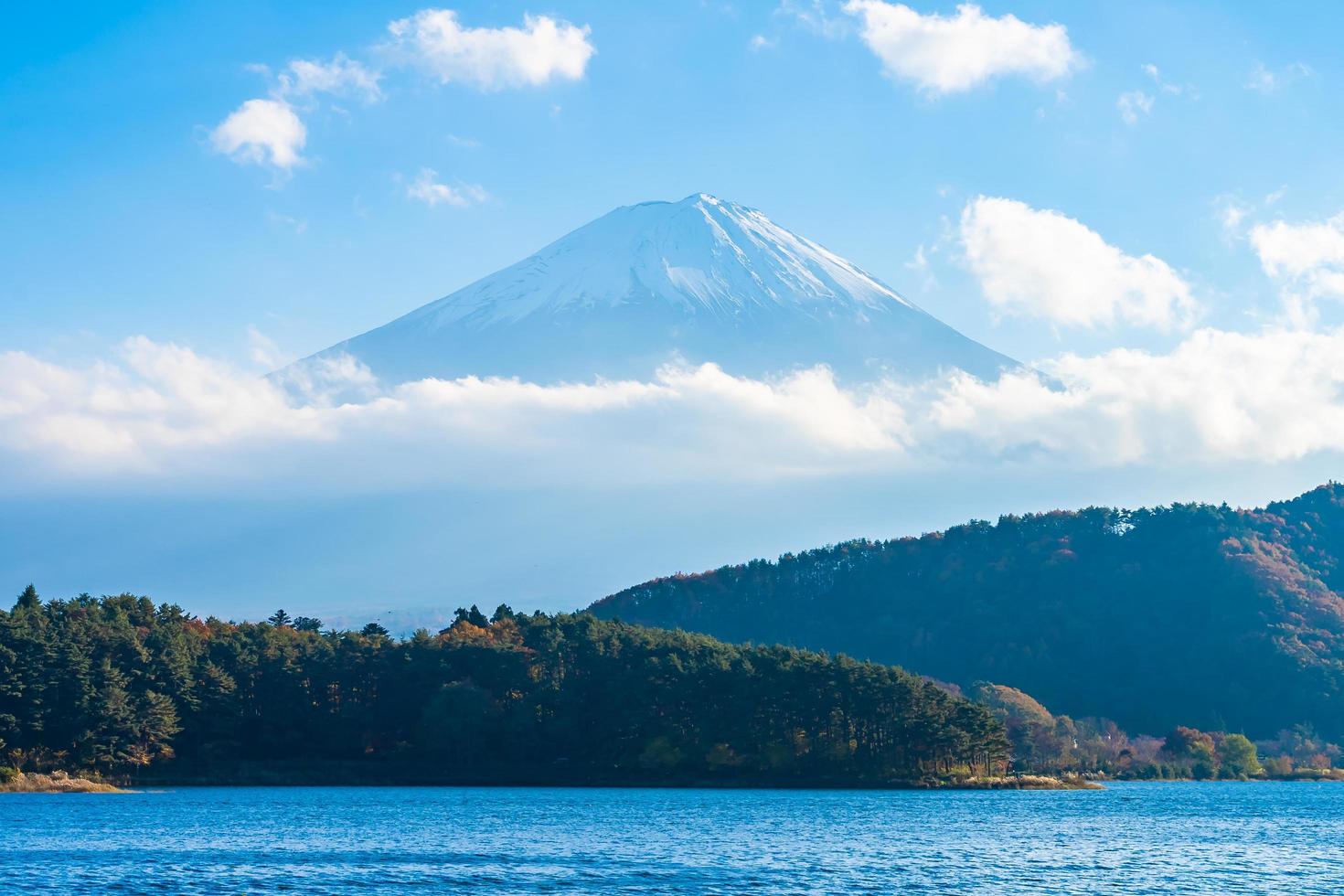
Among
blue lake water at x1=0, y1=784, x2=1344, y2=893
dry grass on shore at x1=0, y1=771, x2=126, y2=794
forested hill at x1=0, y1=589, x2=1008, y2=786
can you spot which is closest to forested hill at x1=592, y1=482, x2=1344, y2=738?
forested hill at x1=0, y1=589, x2=1008, y2=786

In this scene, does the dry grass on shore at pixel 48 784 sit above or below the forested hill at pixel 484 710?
below

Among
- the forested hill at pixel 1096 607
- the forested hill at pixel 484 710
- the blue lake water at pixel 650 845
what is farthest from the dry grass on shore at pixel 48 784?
the forested hill at pixel 1096 607

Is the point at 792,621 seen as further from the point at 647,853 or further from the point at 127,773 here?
the point at 647,853

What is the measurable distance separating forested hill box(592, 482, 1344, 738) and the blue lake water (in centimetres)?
5057

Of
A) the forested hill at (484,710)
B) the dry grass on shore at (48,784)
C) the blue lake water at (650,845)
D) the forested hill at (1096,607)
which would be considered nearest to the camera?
the blue lake water at (650,845)

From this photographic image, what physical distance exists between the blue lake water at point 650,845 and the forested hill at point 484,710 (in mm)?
9109

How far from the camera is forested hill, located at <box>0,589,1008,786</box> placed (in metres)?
84.1

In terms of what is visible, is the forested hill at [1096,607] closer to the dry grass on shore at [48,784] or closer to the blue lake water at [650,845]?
the blue lake water at [650,845]

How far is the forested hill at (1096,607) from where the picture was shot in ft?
414

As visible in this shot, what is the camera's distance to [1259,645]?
12731 cm

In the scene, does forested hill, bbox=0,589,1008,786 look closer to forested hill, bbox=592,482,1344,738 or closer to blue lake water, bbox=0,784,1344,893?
blue lake water, bbox=0,784,1344,893

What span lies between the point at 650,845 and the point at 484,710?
144 ft

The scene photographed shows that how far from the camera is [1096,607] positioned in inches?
5635

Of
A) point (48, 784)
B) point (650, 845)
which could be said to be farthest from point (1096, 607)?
point (650, 845)
